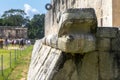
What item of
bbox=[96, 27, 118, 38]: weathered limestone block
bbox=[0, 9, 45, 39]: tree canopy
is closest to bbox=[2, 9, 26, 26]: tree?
bbox=[0, 9, 45, 39]: tree canopy

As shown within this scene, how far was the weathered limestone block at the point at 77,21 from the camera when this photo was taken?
369cm

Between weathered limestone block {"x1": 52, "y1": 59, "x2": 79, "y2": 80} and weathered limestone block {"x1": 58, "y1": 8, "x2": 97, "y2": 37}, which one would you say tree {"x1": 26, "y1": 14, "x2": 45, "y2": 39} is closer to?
weathered limestone block {"x1": 52, "y1": 59, "x2": 79, "y2": 80}

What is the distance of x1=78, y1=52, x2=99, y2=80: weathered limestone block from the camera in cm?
400

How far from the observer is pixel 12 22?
318 feet

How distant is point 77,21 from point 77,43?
222 millimetres

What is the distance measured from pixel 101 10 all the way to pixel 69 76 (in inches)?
169

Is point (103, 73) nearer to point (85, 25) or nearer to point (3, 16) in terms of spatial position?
point (85, 25)

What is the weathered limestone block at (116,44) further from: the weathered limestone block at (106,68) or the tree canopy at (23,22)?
the tree canopy at (23,22)

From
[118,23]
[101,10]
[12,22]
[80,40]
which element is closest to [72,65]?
[80,40]

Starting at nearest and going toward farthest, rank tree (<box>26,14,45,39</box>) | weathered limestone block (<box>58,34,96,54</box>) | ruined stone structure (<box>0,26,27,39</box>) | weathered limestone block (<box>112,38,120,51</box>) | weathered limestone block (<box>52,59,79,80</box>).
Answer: weathered limestone block (<box>58,34,96,54</box>) < weathered limestone block (<box>52,59,79,80</box>) < weathered limestone block (<box>112,38,120,51</box>) < ruined stone structure (<box>0,26,27,39</box>) < tree (<box>26,14,45,39</box>)

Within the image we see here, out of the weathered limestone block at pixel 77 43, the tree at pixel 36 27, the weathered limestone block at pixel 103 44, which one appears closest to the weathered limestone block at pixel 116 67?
the weathered limestone block at pixel 103 44

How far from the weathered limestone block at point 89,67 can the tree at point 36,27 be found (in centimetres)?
8729

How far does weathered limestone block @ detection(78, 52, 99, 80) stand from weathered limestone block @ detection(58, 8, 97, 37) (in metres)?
0.34

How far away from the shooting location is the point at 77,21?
3.71 metres
